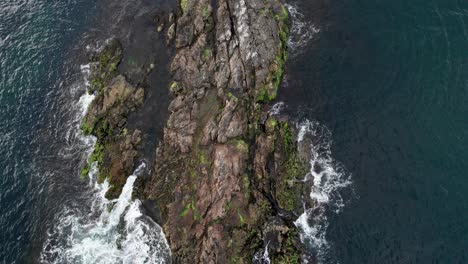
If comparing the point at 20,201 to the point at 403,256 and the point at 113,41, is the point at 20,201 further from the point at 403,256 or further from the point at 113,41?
the point at 403,256

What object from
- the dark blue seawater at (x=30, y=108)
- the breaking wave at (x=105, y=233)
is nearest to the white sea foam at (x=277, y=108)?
the breaking wave at (x=105, y=233)

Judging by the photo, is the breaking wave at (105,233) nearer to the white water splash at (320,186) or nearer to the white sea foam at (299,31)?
the white water splash at (320,186)

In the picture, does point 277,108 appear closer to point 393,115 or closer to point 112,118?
point 393,115

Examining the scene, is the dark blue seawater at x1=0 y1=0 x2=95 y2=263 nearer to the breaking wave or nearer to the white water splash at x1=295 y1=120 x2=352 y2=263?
the breaking wave

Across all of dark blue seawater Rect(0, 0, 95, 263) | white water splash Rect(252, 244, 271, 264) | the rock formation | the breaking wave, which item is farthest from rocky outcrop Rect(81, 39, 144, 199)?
white water splash Rect(252, 244, 271, 264)

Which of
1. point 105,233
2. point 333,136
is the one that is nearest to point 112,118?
point 105,233
